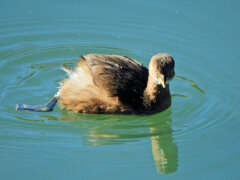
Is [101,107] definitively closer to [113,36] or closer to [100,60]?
[100,60]

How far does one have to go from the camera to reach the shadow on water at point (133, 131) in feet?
21.8

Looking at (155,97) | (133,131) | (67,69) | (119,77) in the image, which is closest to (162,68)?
(155,97)

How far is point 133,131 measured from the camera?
6.97 meters

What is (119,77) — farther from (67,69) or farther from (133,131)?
(67,69)

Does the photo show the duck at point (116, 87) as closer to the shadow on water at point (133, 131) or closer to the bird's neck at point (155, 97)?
the bird's neck at point (155, 97)

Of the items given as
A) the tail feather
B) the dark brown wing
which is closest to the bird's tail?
the tail feather

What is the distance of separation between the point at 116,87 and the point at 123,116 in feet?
1.53

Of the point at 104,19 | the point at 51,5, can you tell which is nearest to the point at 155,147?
the point at 104,19

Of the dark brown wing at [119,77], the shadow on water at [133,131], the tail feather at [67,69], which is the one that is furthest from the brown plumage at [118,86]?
the tail feather at [67,69]

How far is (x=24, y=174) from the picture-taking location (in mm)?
6086

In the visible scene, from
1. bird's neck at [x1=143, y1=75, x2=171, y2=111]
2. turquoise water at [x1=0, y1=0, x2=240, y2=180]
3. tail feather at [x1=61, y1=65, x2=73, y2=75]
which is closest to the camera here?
turquoise water at [x1=0, y1=0, x2=240, y2=180]

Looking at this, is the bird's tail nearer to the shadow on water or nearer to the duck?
the duck

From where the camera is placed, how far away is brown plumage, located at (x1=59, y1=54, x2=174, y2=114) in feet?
23.3

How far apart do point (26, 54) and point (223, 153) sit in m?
3.78
